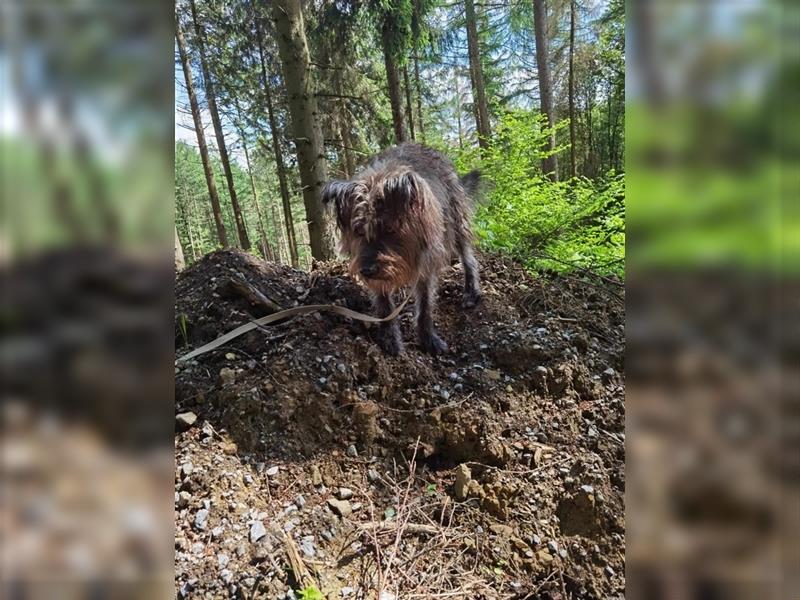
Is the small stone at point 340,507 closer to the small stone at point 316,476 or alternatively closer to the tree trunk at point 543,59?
the small stone at point 316,476

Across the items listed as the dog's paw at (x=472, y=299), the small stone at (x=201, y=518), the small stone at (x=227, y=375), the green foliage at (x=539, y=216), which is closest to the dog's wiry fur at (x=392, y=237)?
the dog's paw at (x=472, y=299)

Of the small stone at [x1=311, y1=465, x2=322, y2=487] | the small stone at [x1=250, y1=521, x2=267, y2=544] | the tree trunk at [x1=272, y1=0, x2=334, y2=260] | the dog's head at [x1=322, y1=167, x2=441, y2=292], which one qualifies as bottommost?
the small stone at [x1=250, y1=521, x2=267, y2=544]

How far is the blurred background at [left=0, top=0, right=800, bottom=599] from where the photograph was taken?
529mm

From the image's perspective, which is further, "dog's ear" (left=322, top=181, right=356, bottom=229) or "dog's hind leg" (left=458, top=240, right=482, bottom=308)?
"dog's hind leg" (left=458, top=240, right=482, bottom=308)

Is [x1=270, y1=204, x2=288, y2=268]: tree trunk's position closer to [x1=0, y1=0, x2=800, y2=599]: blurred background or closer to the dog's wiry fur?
the dog's wiry fur

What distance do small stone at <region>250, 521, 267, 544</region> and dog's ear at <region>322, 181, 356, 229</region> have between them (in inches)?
95.8

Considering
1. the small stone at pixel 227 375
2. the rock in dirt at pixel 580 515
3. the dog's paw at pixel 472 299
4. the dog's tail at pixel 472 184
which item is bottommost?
the rock in dirt at pixel 580 515

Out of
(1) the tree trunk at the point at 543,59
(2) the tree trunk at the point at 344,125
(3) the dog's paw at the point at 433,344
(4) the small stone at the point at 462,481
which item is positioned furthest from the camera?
(1) the tree trunk at the point at 543,59

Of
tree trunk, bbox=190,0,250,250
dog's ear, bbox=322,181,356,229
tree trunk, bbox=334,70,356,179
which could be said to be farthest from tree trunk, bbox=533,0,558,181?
dog's ear, bbox=322,181,356,229

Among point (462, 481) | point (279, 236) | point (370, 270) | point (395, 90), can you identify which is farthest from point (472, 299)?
point (279, 236)

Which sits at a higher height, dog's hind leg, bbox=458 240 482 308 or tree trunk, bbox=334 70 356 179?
tree trunk, bbox=334 70 356 179
